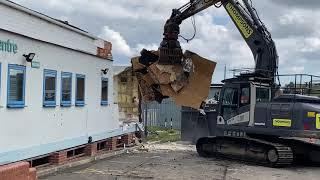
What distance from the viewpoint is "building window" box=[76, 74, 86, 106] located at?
14.7m

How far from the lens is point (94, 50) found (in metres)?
15.8

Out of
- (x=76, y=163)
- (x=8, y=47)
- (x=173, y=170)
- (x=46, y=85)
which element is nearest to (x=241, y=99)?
(x=173, y=170)

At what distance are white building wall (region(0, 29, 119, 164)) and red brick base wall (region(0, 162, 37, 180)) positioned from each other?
2155 mm

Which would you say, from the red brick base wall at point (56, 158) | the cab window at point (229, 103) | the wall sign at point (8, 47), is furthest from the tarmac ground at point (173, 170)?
the wall sign at point (8, 47)

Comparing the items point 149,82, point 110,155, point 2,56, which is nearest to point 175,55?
point 149,82

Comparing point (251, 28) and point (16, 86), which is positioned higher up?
point (251, 28)

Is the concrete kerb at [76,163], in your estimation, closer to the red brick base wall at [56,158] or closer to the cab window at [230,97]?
the red brick base wall at [56,158]

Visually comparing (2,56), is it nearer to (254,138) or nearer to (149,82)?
(149,82)

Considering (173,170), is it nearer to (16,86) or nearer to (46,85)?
(46,85)

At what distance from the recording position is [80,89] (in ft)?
49.0

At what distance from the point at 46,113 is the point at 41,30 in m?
1.83

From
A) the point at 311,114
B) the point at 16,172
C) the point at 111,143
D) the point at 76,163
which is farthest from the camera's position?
the point at 111,143

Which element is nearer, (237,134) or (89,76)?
(89,76)

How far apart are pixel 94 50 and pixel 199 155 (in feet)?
18.4
